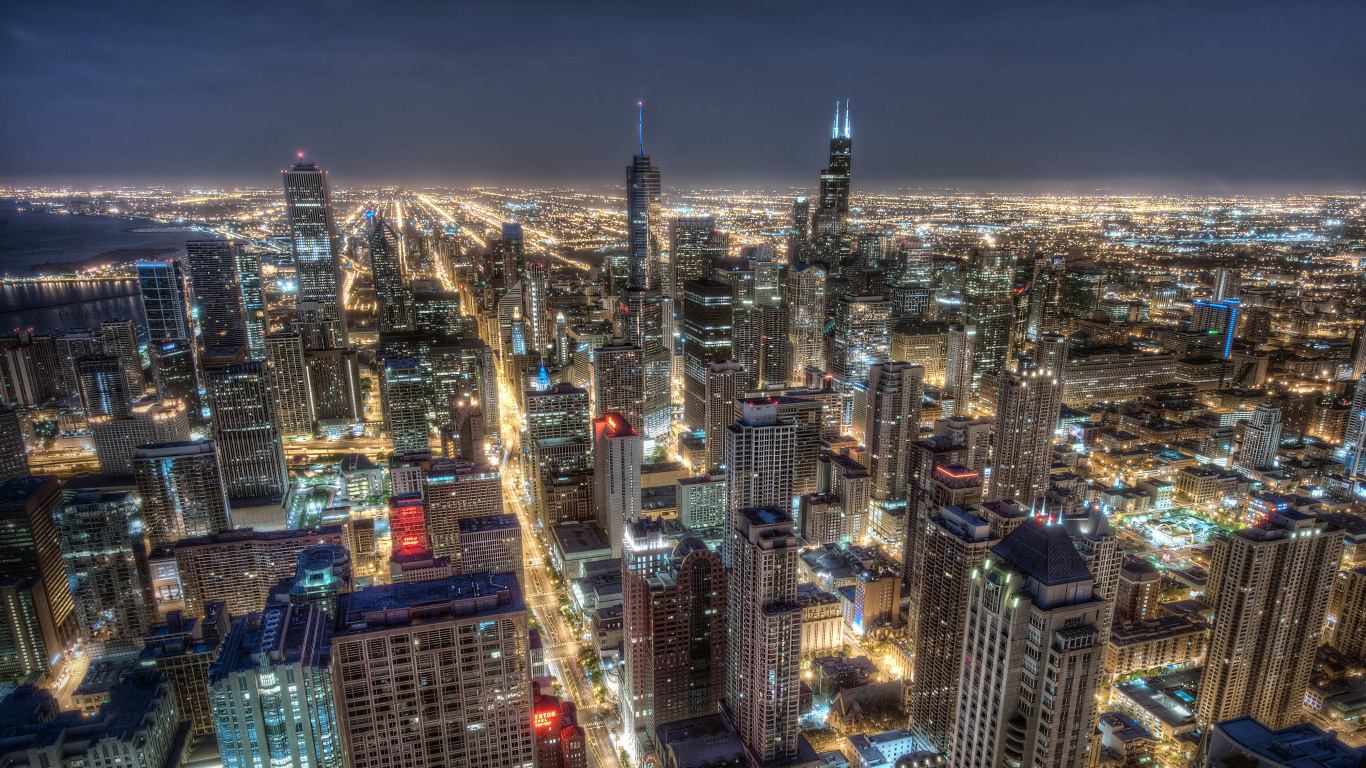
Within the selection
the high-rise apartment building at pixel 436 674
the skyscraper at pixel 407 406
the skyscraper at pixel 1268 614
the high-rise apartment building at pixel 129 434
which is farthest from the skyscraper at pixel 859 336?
the high-rise apartment building at pixel 129 434

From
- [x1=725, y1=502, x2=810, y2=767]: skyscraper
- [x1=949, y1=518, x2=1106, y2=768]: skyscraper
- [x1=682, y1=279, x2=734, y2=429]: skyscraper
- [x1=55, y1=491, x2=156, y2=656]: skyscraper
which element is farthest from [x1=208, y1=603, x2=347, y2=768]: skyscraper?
[x1=682, y1=279, x2=734, y2=429]: skyscraper

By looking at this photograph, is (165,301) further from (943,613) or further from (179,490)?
(943,613)

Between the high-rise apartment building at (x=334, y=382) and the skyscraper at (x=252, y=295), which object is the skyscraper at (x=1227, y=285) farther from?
the skyscraper at (x=252, y=295)

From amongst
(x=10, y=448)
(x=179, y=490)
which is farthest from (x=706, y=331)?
(x=10, y=448)

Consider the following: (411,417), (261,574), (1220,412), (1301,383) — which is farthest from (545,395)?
(1301,383)

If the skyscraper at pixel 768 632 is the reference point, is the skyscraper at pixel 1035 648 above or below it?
above

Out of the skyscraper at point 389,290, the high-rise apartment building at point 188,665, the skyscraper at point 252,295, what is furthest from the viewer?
the skyscraper at point 389,290
